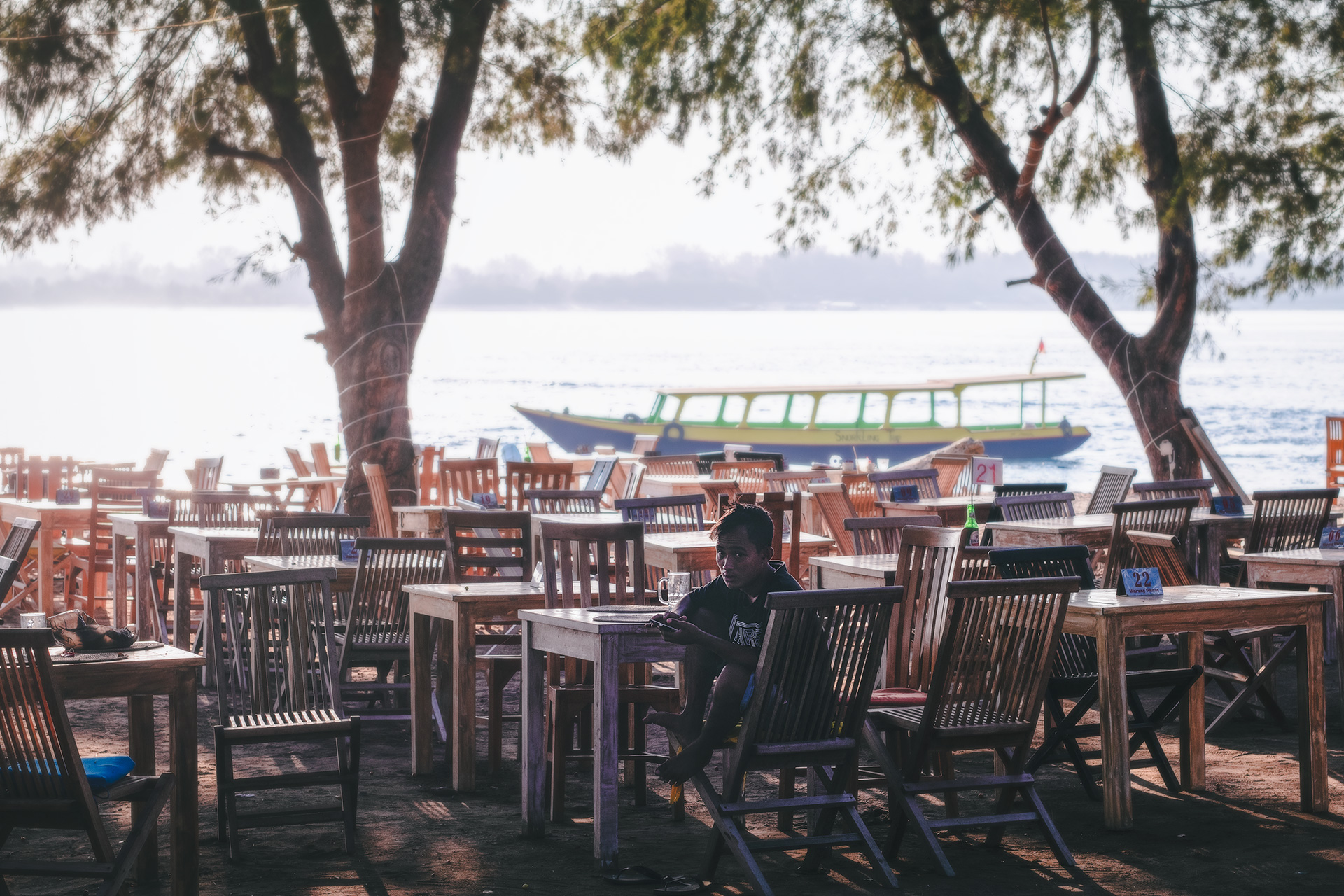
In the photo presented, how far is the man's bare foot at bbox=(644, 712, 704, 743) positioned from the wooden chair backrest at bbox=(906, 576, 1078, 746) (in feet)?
2.42

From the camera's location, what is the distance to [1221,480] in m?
13.0

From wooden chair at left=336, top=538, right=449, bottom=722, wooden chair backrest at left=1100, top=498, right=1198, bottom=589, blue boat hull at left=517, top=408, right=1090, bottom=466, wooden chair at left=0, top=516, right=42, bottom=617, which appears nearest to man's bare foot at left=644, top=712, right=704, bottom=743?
wooden chair at left=336, top=538, right=449, bottom=722

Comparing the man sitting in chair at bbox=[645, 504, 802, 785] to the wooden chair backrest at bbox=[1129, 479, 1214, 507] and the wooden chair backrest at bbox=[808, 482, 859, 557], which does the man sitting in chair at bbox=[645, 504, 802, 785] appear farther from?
the wooden chair backrest at bbox=[808, 482, 859, 557]

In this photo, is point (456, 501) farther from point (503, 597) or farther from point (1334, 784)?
point (1334, 784)

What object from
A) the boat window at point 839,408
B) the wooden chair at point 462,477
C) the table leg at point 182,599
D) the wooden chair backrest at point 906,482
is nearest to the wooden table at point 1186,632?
the wooden chair backrest at point 906,482

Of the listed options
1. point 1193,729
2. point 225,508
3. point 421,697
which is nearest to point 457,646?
point 421,697

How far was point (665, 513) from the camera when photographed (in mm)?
10133

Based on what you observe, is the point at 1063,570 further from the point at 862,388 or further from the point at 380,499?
the point at 862,388

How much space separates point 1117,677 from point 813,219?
1062cm

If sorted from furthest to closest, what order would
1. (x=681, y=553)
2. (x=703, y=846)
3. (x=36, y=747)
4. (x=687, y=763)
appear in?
(x=681, y=553) < (x=703, y=846) < (x=687, y=763) < (x=36, y=747)

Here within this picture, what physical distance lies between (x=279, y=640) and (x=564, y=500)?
4.64m

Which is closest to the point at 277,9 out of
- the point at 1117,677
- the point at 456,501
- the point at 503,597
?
the point at 456,501

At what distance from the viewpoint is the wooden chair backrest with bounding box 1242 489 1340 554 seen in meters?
8.27

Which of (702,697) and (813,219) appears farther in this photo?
(813,219)
